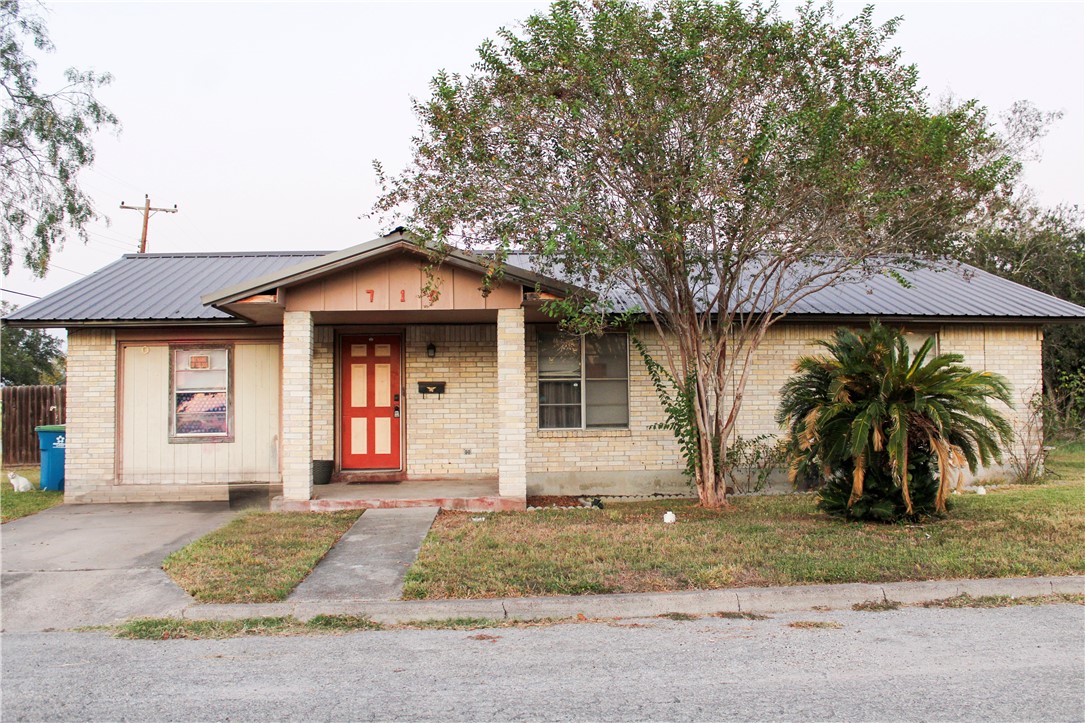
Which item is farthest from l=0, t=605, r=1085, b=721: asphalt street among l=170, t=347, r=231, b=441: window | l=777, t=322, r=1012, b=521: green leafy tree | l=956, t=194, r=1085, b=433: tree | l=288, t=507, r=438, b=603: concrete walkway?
l=956, t=194, r=1085, b=433: tree

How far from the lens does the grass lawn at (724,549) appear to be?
655 cm

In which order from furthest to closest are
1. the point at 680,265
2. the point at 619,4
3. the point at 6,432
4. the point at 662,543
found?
the point at 6,432 → the point at 680,265 → the point at 619,4 → the point at 662,543

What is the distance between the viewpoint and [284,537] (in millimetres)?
8406

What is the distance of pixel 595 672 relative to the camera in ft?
15.5

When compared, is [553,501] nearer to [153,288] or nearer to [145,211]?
[153,288]

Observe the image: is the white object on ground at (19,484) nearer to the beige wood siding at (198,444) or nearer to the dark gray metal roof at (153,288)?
Result: the beige wood siding at (198,444)

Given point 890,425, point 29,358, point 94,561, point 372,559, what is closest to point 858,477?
point 890,425

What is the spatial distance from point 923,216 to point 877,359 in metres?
1.99

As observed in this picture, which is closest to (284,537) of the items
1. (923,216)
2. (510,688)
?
(510,688)

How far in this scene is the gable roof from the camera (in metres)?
9.72

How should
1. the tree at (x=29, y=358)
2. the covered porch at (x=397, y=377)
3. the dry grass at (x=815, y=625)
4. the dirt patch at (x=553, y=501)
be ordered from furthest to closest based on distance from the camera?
the tree at (x=29, y=358)
the dirt patch at (x=553, y=501)
the covered porch at (x=397, y=377)
the dry grass at (x=815, y=625)

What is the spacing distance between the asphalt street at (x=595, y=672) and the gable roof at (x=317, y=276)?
4.90 m

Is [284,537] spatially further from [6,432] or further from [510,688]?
[6,432]

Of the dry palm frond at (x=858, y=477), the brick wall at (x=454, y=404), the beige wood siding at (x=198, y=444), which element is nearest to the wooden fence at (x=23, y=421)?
the beige wood siding at (x=198, y=444)
